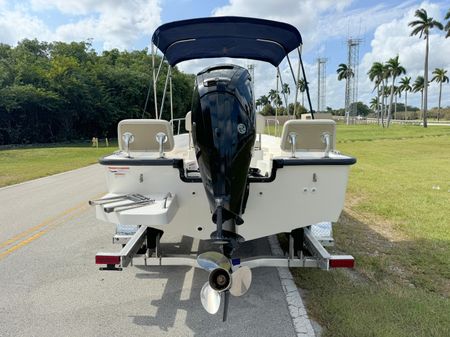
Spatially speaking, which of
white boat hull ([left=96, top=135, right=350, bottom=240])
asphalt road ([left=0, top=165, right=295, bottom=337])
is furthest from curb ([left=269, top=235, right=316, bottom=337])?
white boat hull ([left=96, top=135, right=350, bottom=240])

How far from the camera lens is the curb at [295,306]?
121 inches

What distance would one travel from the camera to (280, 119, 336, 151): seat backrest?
3725mm

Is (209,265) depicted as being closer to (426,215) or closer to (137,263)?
(137,263)

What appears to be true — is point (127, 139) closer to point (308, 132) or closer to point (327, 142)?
point (308, 132)

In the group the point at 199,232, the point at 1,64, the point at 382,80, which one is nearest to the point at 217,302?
the point at 199,232

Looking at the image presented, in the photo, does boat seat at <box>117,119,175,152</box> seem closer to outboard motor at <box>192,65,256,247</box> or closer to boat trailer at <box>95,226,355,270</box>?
boat trailer at <box>95,226,355,270</box>

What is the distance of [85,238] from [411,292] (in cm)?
452

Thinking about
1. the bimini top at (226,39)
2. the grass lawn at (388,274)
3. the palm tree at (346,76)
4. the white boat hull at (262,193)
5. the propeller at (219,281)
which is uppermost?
the palm tree at (346,76)

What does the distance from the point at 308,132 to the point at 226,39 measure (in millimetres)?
1785

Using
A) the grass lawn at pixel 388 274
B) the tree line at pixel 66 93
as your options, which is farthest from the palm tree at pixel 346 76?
the grass lawn at pixel 388 274

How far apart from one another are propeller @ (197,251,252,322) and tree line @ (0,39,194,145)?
2413 cm

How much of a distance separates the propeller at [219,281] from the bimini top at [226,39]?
2.58m

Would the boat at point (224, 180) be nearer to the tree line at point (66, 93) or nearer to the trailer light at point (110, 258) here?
the trailer light at point (110, 258)

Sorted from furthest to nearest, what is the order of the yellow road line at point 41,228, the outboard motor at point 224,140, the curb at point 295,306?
the yellow road line at point 41,228
the curb at point 295,306
the outboard motor at point 224,140
